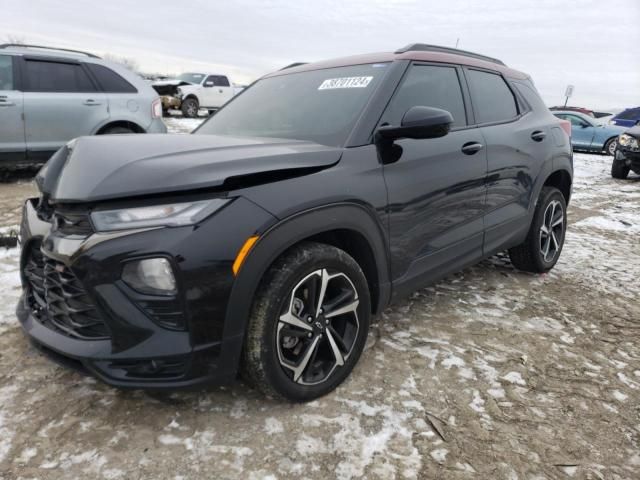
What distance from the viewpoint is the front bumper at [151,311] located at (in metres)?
1.66

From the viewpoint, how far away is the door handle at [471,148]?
2.86 m

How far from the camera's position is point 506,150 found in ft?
10.7

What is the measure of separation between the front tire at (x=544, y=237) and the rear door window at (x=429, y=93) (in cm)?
126

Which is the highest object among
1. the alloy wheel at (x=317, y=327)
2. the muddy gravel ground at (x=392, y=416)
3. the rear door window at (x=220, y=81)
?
the rear door window at (x=220, y=81)

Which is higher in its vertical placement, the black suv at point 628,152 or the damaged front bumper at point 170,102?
the damaged front bumper at point 170,102

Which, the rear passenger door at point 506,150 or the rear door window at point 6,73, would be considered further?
the rear door window at point 6,73

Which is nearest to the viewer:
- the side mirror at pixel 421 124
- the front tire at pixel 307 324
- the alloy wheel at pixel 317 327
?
the front tire at pixel 307 324

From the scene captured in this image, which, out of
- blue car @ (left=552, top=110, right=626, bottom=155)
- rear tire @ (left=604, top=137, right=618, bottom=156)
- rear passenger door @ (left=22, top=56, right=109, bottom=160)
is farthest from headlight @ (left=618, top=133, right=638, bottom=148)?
rear passenger door @ (left=22, top=56, right=109, bottom=160)

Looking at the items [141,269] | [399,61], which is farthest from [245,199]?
[399,61]

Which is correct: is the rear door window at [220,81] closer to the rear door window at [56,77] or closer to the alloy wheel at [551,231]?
the rear door window at [56,77]

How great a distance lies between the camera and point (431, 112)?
2215 millimetres

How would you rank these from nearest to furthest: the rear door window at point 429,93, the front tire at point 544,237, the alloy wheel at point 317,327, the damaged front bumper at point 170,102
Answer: the alloy wheel at point 317,327, the rear door window at point 429,93, the front tire at point 544,237, the damaged front bumper at point 170,102

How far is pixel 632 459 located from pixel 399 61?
2190 millimetres

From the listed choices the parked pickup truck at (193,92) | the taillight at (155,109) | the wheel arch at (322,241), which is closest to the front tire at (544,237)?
the wheel arch at (322,241)
